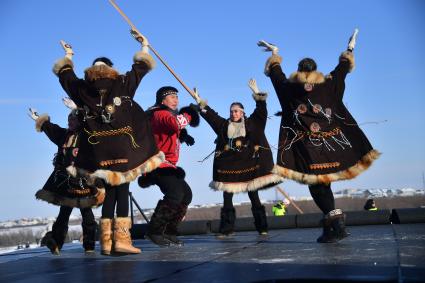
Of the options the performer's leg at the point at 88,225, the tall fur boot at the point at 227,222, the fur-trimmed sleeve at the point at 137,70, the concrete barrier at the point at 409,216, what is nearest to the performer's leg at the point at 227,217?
the tall fur boot at the point at 227,222

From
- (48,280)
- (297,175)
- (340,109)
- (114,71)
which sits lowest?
(48,280)

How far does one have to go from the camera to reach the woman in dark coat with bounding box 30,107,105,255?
238 inches

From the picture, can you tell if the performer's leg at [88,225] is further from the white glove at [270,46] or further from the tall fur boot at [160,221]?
the white glove at [270,46]

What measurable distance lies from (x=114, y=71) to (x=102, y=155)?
0.85m

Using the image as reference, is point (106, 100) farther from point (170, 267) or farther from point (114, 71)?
point (170, 267)

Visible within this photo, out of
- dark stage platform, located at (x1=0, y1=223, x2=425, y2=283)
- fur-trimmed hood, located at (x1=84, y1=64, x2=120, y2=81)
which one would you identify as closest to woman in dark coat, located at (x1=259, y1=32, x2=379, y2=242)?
dark stage platform, located at (x1=0, y1=223, x2=425, y2=283)

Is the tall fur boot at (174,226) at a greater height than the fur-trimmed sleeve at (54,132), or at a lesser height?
lesser

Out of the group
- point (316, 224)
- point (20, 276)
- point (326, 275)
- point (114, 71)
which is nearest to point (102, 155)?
point (114, 71)

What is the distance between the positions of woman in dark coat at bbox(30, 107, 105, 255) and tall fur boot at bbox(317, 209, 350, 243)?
2.63m

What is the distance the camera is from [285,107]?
548cm

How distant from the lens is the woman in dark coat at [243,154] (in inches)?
278

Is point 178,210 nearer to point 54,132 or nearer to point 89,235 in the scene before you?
point 89,235

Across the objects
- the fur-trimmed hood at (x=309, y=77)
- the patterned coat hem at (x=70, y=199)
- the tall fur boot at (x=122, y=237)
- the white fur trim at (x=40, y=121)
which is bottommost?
the tall fur boot at (x=122, y=237)

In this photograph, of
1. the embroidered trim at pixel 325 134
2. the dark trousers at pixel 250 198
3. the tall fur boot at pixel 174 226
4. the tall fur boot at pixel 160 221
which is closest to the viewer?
the embroidered trim at pixel 325 134
